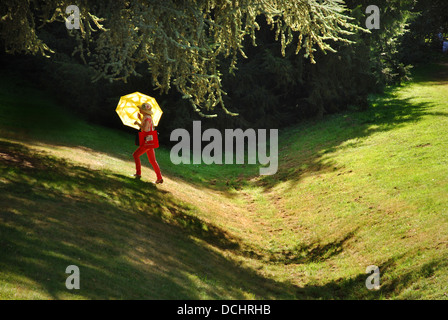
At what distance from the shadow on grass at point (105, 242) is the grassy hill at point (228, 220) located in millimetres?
35

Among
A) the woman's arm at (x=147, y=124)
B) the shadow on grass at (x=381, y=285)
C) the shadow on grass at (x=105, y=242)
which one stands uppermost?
the woman's arm at (x=147, y=124)

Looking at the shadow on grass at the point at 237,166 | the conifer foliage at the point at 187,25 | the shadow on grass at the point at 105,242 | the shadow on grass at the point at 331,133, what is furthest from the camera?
the shadow on grass at the point at 331,133

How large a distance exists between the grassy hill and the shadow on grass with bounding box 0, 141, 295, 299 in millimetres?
35

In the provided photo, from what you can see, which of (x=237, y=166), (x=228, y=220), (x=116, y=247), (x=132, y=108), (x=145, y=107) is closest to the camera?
(x=116, y=247)

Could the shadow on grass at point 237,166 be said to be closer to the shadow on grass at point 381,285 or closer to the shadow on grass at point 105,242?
the shadow on grass at point 105,242

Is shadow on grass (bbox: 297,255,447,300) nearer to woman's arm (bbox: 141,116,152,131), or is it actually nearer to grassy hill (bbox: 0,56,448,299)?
grassy hill (bbox: 0,56,448,299)


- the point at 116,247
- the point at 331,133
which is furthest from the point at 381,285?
the point at 331,133

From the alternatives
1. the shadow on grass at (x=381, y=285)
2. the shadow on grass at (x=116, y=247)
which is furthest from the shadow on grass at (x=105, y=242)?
the shadow on grass at (x=381, y=285)

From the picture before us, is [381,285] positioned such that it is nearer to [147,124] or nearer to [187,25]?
[147,124]

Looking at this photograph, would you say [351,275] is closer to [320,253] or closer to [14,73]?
[320,253]

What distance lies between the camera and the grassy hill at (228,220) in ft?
24.0

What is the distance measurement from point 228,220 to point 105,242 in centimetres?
627

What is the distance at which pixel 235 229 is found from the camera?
1337 cm

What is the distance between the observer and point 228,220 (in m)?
14.2
